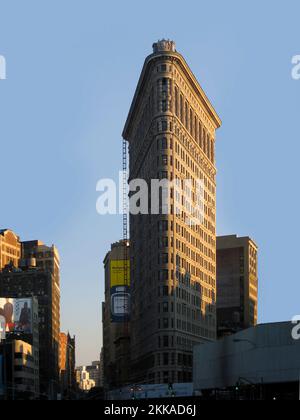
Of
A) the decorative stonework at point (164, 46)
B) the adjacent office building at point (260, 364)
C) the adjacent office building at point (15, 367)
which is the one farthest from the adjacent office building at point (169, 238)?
the adjacent office building at point (260, 364)

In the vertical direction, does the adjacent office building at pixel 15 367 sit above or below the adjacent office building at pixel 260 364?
below

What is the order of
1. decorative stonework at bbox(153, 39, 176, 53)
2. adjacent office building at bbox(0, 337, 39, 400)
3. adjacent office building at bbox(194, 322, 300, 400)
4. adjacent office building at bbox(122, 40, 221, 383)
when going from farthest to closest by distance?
1. decorative stonework at bbox(153, 39, 176, 53)
2. adjacent office building at bbox(0, 337, 39, 400)
3. adjacent office building at bbox(122, 40, 221, 383)
4. adjacent office building at bbox(194, 322, 300, 400)

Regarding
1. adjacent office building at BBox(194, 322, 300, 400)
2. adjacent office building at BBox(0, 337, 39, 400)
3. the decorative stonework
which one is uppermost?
the decorative stonework

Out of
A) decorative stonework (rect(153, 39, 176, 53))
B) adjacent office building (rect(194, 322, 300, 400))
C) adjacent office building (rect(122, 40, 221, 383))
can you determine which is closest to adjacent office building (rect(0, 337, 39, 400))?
adjacent office building (rect(122, 40, 221, 383))

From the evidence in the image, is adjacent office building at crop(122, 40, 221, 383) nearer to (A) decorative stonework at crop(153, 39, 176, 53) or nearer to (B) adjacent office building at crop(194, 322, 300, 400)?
(A) decorative stonework at crop(153, 39, 176, 53)

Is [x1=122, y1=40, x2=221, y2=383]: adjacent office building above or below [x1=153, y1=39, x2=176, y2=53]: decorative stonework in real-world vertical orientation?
below

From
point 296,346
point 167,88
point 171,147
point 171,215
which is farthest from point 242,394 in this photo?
point 167,88

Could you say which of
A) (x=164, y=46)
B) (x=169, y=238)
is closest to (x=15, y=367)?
(x=169, y=238)

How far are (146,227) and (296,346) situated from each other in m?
101

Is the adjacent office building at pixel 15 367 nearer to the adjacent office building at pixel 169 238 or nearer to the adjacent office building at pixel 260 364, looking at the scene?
the adjacent office building at pixel 169 238

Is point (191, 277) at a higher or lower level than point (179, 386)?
higher

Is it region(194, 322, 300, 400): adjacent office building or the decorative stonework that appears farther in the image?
the decorative stonework

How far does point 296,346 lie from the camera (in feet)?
328

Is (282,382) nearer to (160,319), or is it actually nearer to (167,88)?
(160,319)
